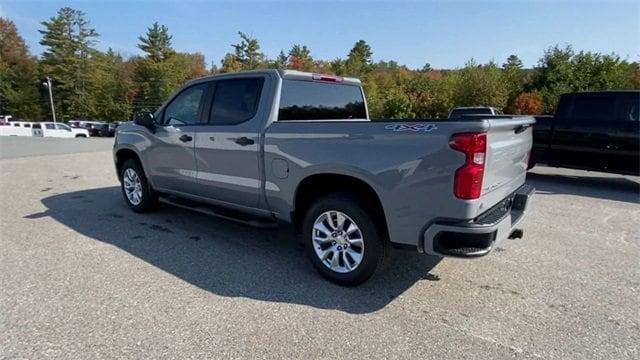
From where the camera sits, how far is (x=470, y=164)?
2.84 meters

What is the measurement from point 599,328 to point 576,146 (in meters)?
6.64

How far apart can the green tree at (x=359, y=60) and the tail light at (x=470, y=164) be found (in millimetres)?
48282

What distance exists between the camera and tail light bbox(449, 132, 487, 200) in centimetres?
281

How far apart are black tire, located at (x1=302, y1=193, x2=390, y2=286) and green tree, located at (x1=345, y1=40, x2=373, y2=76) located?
4774cm

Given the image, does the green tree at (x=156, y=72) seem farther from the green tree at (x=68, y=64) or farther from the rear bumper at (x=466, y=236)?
the rear bumper at (x=466, y=236)

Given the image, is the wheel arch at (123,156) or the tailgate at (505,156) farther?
the wheel arch at (123,156)

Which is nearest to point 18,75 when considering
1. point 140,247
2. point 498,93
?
point 498,93

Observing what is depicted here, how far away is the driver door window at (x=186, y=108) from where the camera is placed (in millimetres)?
4859

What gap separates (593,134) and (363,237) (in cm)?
720

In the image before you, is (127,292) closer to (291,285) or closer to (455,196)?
(291,285)

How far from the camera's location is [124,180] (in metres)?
6.19

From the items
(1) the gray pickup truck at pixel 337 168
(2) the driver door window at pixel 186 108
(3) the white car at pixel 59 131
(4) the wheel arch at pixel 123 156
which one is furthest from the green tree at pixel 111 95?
(1) the gray pickup truck at pixel 337 168

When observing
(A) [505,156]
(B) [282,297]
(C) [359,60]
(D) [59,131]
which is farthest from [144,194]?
(C) [359,60]

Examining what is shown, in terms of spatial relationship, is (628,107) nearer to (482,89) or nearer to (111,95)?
(482,89)
